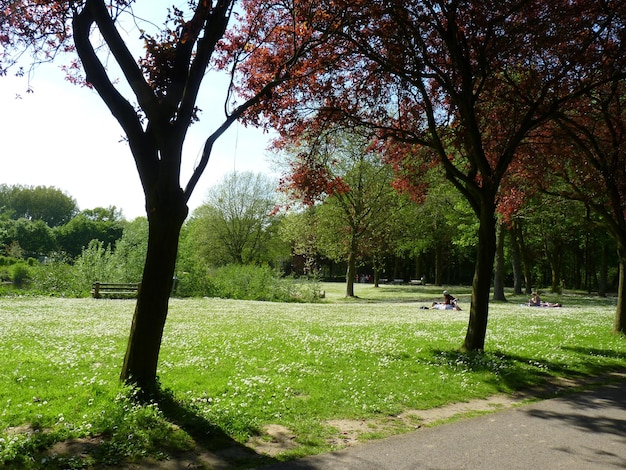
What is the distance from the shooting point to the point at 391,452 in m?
5.50

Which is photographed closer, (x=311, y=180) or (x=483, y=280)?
(x=483, y=280)

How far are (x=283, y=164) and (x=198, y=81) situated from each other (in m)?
33.7

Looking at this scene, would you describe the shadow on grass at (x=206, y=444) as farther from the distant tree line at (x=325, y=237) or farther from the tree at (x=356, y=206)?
the tree at (x=356, y=206)

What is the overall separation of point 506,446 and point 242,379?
4444 millimetres

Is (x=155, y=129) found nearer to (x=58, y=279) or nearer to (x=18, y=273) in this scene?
(x=58, y=279)

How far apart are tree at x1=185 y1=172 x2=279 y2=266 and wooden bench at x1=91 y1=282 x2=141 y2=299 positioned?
3107 centimetres

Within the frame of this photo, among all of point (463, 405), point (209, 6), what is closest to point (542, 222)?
point (463, 405)

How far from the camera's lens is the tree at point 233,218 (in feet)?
197

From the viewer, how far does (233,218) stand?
6075 cm

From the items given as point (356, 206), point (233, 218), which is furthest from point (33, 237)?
point (356, 206)

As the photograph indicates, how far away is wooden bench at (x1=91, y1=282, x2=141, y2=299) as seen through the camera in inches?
1078

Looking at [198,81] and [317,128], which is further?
[317,128]

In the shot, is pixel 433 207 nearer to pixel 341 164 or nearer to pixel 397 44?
pixel 341 164

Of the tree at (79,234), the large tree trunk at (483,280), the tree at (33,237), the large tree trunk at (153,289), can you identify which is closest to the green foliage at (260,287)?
the large tree trunk at (483,280)
